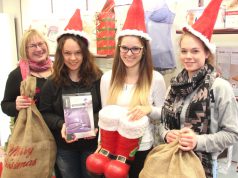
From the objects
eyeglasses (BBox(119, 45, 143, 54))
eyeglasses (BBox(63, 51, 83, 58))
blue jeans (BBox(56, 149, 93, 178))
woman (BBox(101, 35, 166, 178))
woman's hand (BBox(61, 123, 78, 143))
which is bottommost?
blue jeans (BBox(56, 149, 93, 178))

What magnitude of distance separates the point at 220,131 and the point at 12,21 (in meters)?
3.05

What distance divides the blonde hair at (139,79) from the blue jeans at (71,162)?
42 centimetres

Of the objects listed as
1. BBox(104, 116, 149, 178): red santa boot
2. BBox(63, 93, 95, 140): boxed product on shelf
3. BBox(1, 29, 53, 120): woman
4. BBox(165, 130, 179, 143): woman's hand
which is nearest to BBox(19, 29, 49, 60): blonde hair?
BBox(1, 29, 53, 120): woman

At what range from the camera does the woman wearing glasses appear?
1497mm

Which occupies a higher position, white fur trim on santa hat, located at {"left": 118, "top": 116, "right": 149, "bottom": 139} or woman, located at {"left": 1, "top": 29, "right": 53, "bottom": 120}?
woman, located at {"left": 1, "top": 29, "right": 53, "bottom": 120}

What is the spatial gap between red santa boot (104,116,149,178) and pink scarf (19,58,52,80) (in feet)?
2.69

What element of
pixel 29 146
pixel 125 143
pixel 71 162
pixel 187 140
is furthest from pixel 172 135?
pixel 29 146

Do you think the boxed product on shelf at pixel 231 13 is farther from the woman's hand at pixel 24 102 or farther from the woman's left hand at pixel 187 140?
the woman's hand at pixel 24 102

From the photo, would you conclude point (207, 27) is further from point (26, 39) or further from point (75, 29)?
point (26, 39)

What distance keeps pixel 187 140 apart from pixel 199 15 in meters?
0.88

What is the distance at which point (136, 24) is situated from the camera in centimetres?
156

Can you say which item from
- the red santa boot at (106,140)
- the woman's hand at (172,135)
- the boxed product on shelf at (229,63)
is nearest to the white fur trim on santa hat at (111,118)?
the red santa boot at (106,140)

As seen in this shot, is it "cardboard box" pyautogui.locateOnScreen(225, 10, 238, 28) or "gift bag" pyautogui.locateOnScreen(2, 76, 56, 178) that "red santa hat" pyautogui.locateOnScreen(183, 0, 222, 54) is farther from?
"gift bag" pyautogui.locateOnScreen(2, 76, 56, 178)

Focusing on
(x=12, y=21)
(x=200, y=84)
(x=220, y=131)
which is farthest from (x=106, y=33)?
(x=12, y=21)
